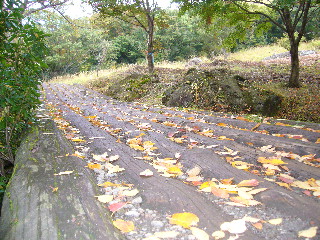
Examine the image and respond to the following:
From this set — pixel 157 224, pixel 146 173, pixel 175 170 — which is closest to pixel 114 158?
pixel 146 173

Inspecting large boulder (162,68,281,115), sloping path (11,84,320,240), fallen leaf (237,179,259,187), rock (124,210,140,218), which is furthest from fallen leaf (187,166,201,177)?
large boulder (162,68,281,115)

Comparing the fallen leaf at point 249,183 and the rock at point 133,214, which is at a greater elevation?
the fallen leaf at point 249,183

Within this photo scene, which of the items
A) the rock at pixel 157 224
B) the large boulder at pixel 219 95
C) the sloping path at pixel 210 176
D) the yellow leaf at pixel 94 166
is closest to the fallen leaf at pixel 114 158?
the sloping path at pixel 210 176

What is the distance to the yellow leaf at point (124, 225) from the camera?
99cm

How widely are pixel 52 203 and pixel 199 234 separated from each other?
0.68 m

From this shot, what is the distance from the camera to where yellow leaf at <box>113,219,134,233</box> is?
989 millimetres

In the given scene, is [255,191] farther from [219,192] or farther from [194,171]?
[194,171]

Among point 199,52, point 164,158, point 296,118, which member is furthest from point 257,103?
point 199,52

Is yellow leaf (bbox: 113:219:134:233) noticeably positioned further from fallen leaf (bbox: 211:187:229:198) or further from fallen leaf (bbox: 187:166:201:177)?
fallen leaf (bbox: 187:166:201:177)

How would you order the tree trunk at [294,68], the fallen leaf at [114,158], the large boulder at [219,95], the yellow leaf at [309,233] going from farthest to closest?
the tree trunk at [294,68]
the large boulder at [219,95]
the fallen leaf at [114,158]
the yellow leaf at [309,233]

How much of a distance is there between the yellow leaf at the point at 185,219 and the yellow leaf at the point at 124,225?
0.59ft

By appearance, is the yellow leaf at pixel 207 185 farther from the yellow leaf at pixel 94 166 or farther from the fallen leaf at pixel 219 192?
the yellow leaf at pixel 94 166

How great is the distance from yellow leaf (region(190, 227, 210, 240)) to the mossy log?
30cm

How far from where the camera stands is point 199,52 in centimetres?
2238
